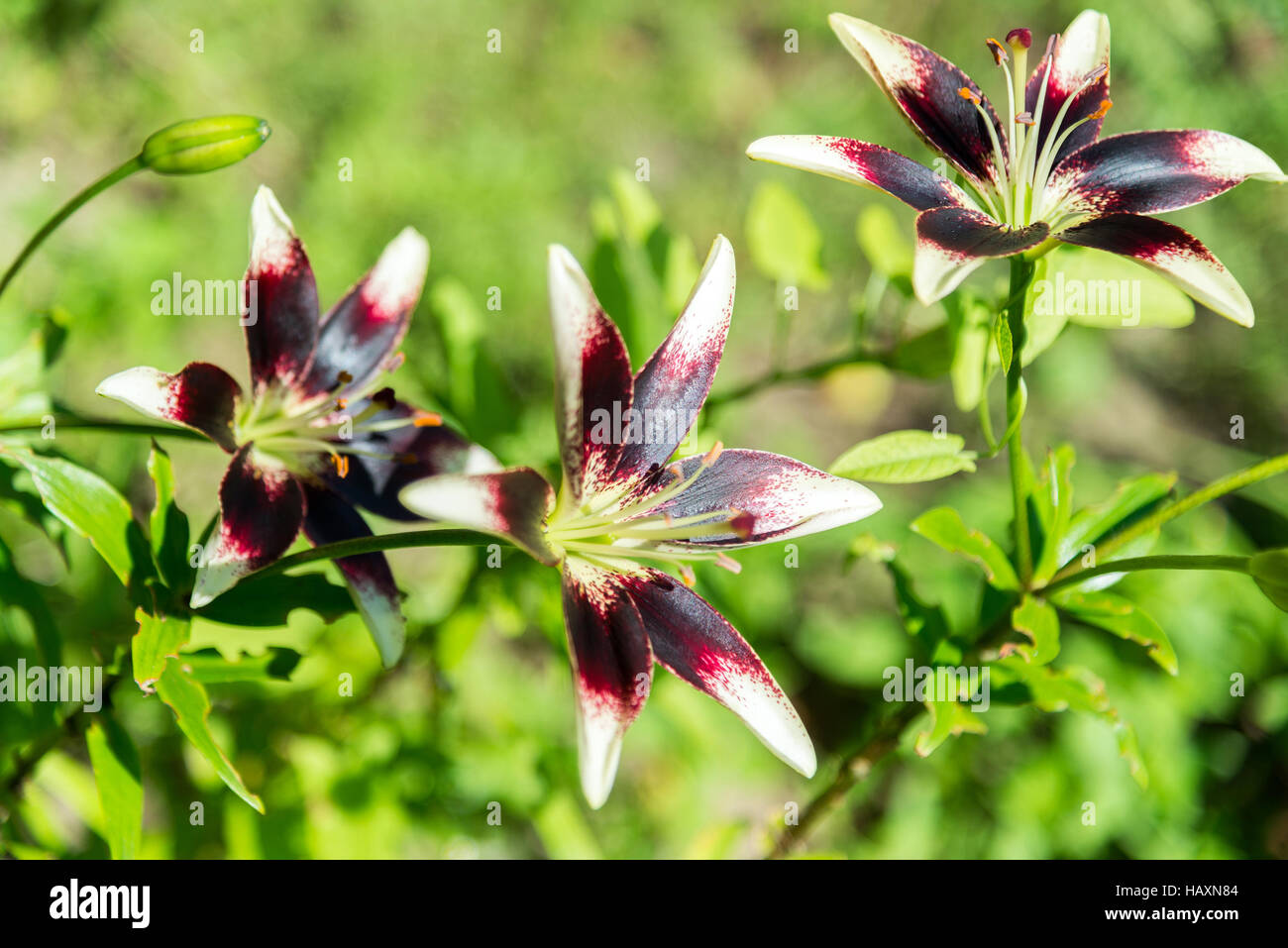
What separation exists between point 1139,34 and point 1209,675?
2.90m

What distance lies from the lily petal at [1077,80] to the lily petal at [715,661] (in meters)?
0.91

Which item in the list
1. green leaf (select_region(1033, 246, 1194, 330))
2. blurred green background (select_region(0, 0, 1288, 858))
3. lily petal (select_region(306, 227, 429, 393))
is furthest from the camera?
blurred green background (select_region(0, 0, 1288, 858))

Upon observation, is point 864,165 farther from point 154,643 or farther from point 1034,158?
Result: point 154,643

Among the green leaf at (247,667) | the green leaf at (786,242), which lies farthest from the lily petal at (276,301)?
the green leaf at (786,242)

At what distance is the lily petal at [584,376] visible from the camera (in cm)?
121

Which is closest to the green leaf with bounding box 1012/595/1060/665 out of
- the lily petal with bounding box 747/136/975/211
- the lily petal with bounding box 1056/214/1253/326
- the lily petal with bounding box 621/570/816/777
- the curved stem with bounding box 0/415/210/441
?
the lily petal with bounding box 621/570/816/777

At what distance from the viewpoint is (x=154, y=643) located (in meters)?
1.35

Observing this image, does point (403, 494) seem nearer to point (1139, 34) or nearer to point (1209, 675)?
point (1209, 675)

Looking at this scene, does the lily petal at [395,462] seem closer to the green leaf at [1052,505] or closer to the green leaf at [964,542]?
the green leaf at [964,542]

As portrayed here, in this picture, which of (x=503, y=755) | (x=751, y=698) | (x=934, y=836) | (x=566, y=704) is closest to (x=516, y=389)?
(x=566, y=704)

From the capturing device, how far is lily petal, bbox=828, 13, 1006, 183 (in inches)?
61.3

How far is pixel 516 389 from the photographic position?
4.05m

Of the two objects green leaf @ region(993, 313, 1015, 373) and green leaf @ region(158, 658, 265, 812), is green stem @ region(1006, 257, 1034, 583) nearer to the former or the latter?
green leaf @ region(993, 313, 1015, 373)

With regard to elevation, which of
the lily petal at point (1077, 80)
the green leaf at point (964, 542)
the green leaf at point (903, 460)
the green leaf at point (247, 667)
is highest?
the lily petal at point (1077, 80)
